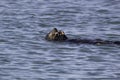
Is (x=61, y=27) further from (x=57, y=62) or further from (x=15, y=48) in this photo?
(x=57, y=62)

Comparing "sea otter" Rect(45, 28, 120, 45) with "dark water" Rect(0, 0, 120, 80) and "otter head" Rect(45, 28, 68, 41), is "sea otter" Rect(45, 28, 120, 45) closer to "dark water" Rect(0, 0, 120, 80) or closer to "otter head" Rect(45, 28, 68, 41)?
"otter head" Rect(45, 28, 68, 41)

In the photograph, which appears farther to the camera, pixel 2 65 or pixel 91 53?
pixel 91 53

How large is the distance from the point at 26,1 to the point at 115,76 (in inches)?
536

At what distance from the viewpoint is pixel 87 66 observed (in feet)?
65.0

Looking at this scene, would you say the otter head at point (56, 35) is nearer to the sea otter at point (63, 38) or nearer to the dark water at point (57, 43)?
the sea otter at point (63, 38)

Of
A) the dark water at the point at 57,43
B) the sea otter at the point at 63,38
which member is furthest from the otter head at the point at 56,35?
the dark water at the point at 57,43

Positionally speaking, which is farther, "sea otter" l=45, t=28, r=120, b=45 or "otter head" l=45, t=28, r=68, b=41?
"otter head" l=45, t=28, r=68, b=41

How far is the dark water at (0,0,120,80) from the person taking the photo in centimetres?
1922

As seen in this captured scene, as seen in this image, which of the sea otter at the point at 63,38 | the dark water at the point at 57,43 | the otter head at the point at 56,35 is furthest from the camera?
the otter head at the point at 56,35

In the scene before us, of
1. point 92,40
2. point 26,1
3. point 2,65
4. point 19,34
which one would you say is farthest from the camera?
point 26,1

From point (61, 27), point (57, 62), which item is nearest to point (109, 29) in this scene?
point (61, 27)

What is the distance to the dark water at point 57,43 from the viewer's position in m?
Result: 19.2

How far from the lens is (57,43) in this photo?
22.7m

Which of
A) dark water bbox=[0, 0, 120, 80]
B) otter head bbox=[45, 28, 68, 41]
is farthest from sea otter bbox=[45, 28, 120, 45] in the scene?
dark water bbox=[0, 0, 120, 80]
